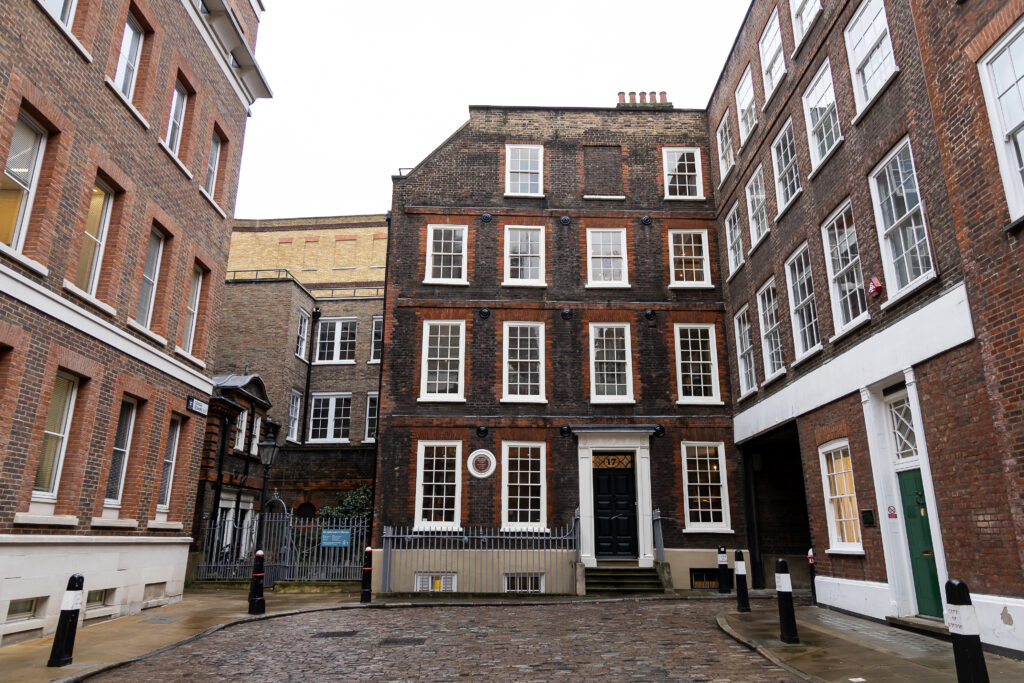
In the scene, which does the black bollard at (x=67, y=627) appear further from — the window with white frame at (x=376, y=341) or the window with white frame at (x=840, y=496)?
the window with white frame at (x=376, y=341)

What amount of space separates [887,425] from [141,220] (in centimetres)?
1391

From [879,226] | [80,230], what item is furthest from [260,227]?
[879,226]

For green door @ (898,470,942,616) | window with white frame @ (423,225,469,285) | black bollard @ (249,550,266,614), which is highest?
window with white frame @ (423,225,469,285)

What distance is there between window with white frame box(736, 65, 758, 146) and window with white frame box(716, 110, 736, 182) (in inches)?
33.9

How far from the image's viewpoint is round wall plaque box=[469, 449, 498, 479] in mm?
18391

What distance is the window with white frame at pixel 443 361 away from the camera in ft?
62.8

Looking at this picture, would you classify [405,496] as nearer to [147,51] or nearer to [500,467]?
[500,467]

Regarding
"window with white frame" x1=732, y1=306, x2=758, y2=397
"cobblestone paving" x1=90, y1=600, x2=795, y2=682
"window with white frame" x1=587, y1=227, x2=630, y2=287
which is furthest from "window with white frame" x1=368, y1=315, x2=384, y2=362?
"cobblestone paving" x1=90, y1=600, x2=795, y2=682

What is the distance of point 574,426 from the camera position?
736 inches

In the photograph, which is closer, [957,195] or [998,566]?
[998,566]

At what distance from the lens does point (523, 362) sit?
19484 millimetres

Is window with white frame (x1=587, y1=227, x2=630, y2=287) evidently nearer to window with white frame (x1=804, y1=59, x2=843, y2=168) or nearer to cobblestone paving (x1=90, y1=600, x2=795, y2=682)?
window with white frame (x1=804, y1=59, x2=843, y2=168)

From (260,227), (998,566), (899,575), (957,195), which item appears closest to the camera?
(998,566)

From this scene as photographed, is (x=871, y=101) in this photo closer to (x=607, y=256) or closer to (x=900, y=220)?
(x=900, y=220)
